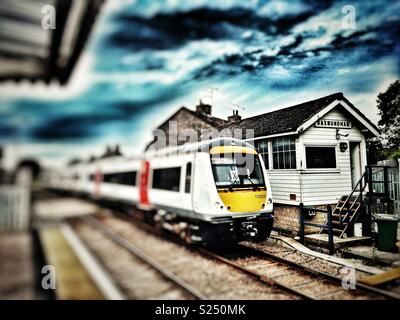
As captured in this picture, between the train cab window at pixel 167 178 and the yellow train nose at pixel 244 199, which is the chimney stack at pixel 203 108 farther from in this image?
the train cab window at pixel 167 178

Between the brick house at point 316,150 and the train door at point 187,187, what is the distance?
1342 millimetres

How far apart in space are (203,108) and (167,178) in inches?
79.3

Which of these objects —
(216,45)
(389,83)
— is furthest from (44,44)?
(389,83)

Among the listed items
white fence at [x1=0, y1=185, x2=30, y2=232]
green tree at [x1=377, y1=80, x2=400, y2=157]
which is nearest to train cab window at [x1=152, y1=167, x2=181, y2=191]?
green tree at [x1=377, y1=80, x2=400, y2=157]

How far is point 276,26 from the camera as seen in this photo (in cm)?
290

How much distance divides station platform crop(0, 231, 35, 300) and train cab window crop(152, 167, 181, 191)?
112 inches

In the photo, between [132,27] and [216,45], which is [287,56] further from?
[132,27]

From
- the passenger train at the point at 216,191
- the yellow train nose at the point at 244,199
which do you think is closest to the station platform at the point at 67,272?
the passenger train at the point at 216,191

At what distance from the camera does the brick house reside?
248cm

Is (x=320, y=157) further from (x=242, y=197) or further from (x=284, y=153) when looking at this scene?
(x=242, y=197)

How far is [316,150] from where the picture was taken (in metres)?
2.56

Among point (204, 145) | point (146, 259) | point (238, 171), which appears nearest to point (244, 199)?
point (238, 171)

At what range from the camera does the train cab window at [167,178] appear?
4.38 meters
